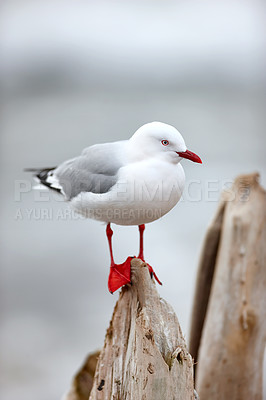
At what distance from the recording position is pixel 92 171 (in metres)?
1.73

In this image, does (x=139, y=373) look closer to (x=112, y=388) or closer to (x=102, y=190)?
(x=112, y=388)

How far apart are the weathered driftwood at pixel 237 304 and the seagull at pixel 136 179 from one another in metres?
0.67

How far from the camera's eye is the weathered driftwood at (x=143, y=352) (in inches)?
56.3

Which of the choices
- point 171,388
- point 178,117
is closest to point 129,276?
point 171,388

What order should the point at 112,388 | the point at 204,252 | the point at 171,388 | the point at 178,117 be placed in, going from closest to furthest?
the point at 171,388 < the point at 112,388 < the point at 204,252 < the point at 178,117

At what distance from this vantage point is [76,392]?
7.06 feet

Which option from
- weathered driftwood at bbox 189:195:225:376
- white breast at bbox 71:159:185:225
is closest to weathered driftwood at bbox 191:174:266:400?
weathered driftwood at bbox 189:195:225:376

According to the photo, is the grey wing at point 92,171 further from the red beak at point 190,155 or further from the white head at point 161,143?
the red beak at point 190,155

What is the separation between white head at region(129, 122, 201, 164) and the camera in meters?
1.47

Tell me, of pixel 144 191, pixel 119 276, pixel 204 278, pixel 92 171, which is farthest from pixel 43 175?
pixel 204 278

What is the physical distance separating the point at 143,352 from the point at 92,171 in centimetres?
66

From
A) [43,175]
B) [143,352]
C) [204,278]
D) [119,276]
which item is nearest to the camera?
[143,352]

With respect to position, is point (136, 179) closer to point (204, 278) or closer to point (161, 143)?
point (161, 143)

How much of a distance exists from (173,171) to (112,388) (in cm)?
76
